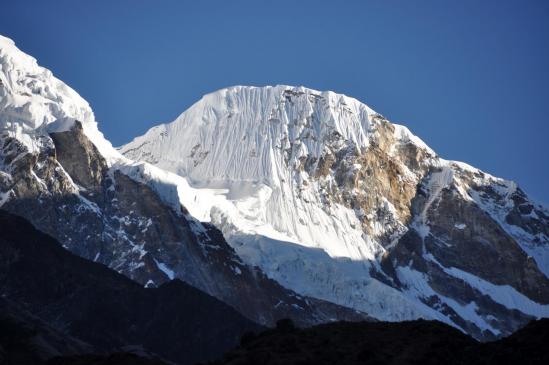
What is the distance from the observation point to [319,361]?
370 feet

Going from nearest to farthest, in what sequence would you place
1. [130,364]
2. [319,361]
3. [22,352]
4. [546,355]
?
[546,355] < [319,361] < [130,364] < [22,352]

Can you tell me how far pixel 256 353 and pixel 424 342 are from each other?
44.4 ft

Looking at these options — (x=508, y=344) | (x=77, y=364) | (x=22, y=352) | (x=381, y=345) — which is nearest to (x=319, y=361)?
(x=381, y=345)

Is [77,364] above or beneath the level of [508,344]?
beneath

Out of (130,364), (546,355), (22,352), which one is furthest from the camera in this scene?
(22,352)

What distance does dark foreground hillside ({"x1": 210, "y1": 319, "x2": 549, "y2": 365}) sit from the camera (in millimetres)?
105688

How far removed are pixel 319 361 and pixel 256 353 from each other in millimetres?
5833

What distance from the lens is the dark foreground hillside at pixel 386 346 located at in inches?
4161

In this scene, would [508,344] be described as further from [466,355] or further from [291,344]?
[291,344]

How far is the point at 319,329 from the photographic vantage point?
124250 millimetres

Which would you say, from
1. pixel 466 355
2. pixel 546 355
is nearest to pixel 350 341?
pixel 466 355

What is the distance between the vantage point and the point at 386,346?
378 feet

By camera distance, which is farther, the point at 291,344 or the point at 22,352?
the point at 22,352

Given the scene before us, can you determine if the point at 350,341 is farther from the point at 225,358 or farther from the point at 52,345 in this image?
the point at 52,345
